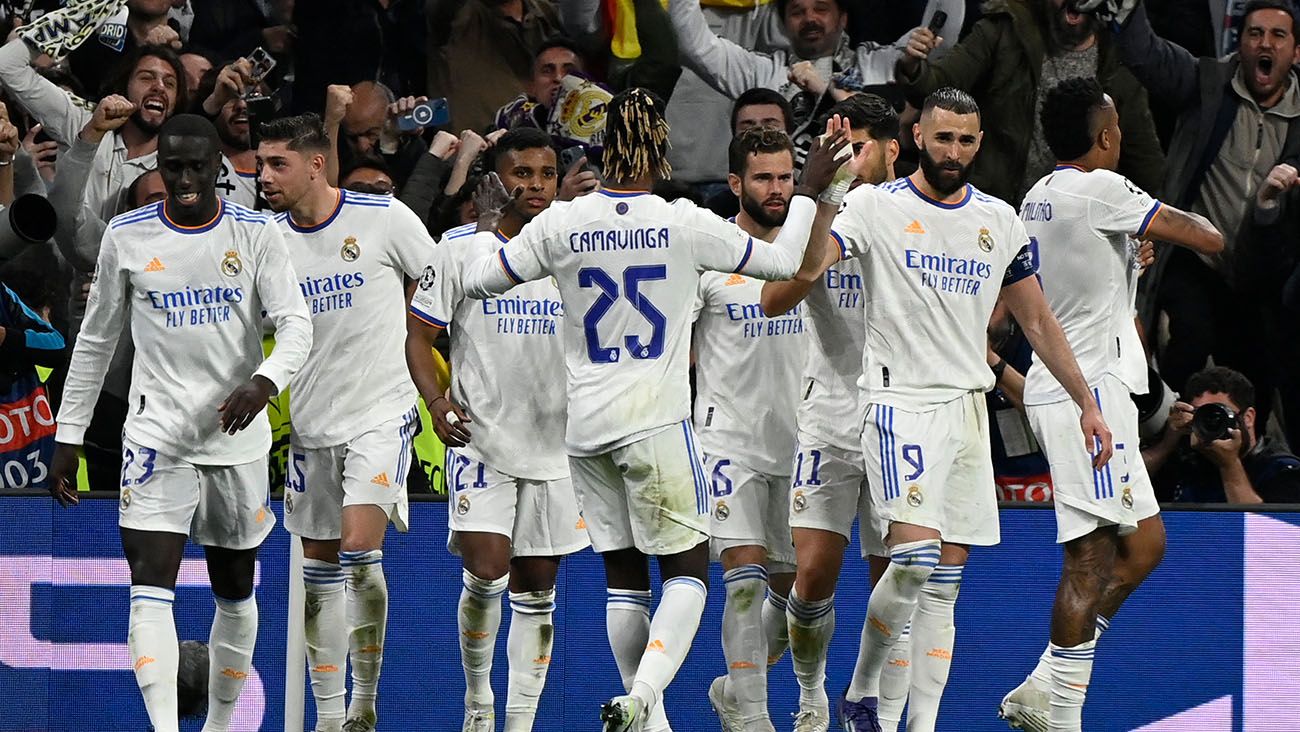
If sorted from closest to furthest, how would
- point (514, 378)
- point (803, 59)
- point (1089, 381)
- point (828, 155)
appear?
1. point (828, 155)
2. point (1089, 381)
3. point (514, 378)
4. point (803, 59)

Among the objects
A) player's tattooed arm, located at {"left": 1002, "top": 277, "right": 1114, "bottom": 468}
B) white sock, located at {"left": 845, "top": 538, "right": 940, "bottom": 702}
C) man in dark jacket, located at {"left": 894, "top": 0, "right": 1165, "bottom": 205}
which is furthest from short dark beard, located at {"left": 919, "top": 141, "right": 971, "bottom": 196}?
man in dark jacket, located at {"left": 894, "top": 0, "right": 1165, "bottom": 205}

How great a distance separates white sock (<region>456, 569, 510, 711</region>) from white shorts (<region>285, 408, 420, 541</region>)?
1.64 ft

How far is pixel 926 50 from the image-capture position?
10344mm

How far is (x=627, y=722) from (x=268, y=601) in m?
3.38

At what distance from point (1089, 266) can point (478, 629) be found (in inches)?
130

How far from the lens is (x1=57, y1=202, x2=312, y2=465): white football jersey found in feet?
25.5

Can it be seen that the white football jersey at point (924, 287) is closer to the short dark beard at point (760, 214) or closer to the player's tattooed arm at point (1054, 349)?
the player's tattooed arm at point (1054, 349)

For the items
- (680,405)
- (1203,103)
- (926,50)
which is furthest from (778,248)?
(1203,103)

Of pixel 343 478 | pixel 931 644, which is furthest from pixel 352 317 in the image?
pixel 931 644

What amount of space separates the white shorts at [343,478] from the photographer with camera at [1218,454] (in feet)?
13.1

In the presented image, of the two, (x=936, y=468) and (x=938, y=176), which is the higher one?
(x=938, y=176)

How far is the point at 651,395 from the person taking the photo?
722 centimetres

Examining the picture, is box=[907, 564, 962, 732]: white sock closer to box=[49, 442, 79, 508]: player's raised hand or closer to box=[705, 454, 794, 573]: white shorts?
box=[705, 454, 794, 573]: white shorts

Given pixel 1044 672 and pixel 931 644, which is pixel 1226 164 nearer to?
pixel 1044 672
